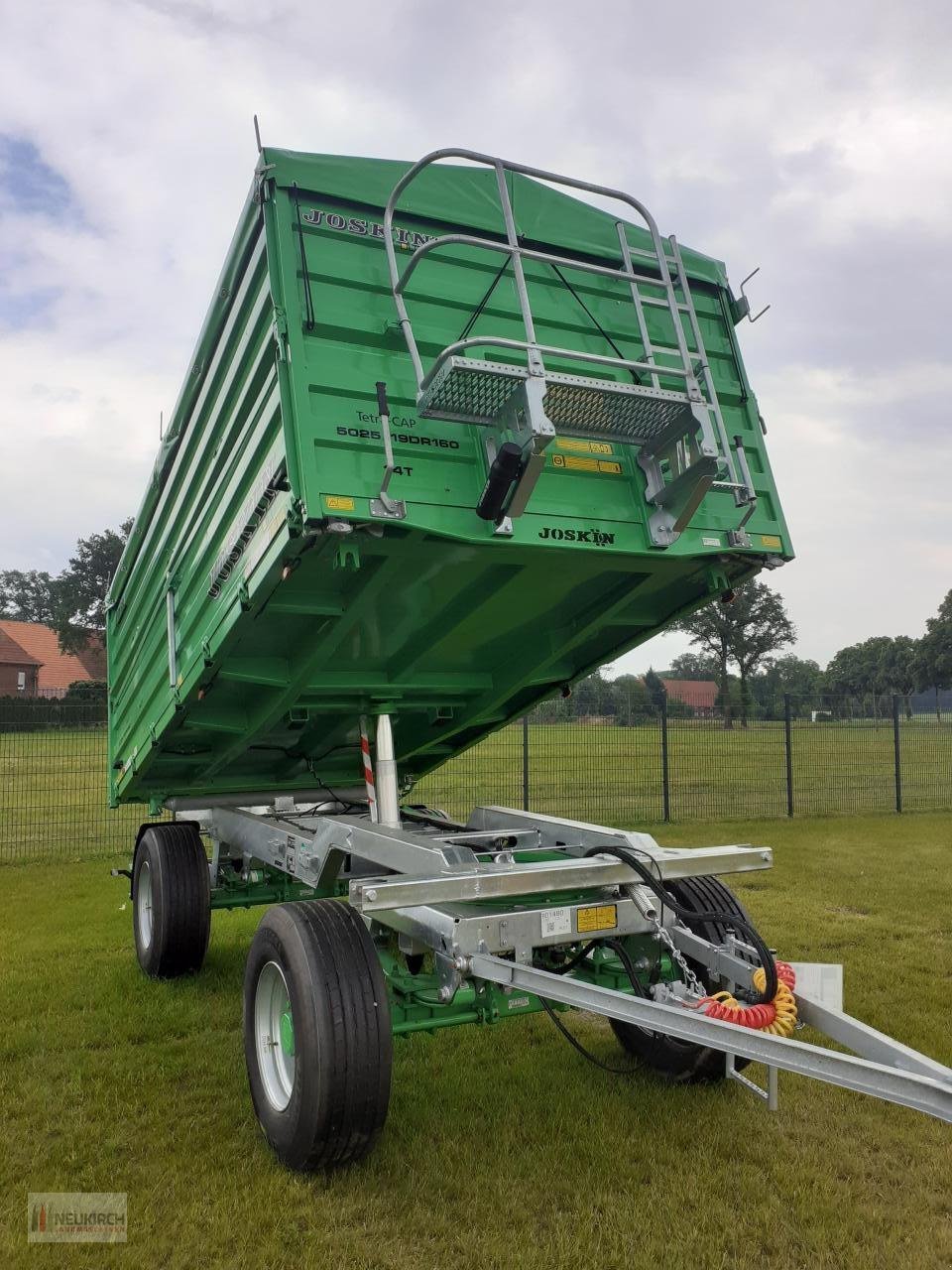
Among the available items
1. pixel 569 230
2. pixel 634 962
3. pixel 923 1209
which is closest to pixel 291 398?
pixel 569 230

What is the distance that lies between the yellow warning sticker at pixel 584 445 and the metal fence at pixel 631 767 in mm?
6311

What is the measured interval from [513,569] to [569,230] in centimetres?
145

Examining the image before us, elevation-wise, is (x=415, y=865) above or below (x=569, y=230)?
below

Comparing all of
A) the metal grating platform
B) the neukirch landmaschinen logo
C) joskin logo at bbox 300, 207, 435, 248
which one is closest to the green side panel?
joskin logo at bbox 300, 207, 435, 248

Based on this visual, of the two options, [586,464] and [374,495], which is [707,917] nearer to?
[586,464]

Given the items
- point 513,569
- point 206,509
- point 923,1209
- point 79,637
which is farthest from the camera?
point 79,637

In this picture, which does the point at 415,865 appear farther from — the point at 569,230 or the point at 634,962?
the point at 569,230

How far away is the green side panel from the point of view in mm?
3195

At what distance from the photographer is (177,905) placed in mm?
5410

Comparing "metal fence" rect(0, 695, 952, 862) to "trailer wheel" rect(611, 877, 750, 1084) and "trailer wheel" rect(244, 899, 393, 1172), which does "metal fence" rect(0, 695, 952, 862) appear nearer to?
"trailer wheel" rect(611, 877, 750, 1084)

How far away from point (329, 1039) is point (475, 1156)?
856 millimetres

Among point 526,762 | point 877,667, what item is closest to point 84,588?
point 526,762

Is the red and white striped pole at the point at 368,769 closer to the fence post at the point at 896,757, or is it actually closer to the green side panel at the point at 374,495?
the green side panel at the point at 374,495

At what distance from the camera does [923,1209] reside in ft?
9.80
